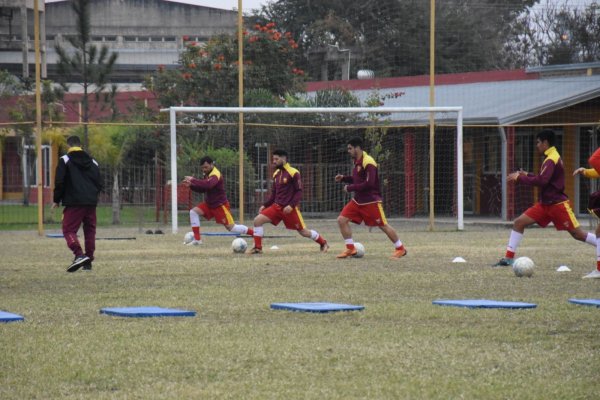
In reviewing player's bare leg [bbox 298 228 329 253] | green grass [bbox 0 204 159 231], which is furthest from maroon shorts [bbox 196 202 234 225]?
green grass [bbox 0 204 159 231]

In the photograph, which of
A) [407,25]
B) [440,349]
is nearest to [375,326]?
[440,349]

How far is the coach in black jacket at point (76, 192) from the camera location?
627 inches

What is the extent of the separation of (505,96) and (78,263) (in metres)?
21.7

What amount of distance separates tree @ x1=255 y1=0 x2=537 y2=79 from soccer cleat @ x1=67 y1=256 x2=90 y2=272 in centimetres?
2071

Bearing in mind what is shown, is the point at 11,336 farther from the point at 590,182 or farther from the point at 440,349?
the point at 590,182

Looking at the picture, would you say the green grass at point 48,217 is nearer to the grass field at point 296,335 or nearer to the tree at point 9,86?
the tree at point 9,86

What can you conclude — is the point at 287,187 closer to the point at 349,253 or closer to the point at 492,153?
the point at 349,253

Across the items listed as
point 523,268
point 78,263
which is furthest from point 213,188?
point 523,268

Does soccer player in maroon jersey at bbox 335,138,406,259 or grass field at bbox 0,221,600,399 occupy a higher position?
soccer player in maroon jersey at bbox 335,138,406,259

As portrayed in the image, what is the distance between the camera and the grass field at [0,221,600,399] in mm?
6984

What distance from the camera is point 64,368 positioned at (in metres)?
7.63

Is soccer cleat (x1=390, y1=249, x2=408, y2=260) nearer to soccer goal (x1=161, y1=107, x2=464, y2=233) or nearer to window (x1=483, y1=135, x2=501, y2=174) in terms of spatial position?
soccer goal (x1=161, y1=107, x2=464, y2=233)

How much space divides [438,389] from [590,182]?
1075 inches

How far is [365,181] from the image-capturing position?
17.9m
